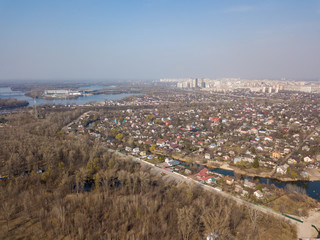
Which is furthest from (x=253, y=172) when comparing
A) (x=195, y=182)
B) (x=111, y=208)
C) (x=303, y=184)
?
(x=111, y=208)

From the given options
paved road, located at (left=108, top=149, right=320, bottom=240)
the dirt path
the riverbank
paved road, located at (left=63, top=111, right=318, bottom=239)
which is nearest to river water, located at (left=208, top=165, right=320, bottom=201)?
the riverbank

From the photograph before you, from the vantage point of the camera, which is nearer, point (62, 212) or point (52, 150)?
point (62, 212)

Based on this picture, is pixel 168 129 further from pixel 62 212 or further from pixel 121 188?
pixel 62 212

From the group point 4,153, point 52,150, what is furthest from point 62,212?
point 4,153

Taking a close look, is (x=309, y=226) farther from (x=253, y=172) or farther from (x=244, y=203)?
(x=253, y=172)

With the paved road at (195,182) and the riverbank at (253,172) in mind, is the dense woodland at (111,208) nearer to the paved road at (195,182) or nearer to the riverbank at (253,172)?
the paved road at (195,182)

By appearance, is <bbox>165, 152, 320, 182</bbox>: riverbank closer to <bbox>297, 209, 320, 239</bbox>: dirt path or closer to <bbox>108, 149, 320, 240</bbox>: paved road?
<bbox>108, 149, 320, 240</bbox>: paved road

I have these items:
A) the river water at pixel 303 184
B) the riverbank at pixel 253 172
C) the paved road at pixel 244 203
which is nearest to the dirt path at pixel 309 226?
the paved road at pixel 244 203
